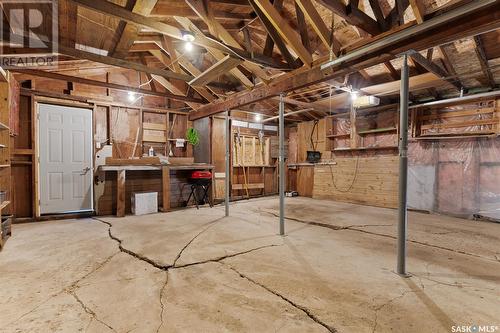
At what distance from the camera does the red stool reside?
5.61 meters

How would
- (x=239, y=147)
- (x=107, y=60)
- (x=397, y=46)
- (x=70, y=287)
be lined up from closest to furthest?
(x=70, y=287) < (x=397, y=46) < (x=107, y=60) < (x=239, y=147)

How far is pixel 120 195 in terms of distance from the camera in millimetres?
4828

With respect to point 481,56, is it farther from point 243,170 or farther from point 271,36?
point 243,170

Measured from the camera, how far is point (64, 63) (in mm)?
4492

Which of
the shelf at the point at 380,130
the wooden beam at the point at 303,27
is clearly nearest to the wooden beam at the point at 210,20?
the wooden beam at the point at 303,27

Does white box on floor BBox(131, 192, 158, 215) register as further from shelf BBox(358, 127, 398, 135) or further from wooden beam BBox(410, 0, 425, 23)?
shelf BBox(358, 127, 398, 135)

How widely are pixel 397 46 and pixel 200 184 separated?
4.63 meters

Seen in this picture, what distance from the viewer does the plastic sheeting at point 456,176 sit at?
4.59 metres

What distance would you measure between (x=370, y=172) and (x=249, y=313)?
5.60 meters

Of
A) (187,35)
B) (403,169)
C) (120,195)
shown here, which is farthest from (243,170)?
(403,169)

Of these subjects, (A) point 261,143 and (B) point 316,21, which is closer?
(B) point 316,21

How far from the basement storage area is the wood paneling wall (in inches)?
2.1

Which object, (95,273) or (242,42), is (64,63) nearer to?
(242,42)

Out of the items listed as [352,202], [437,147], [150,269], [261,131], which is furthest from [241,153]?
[150,269]
